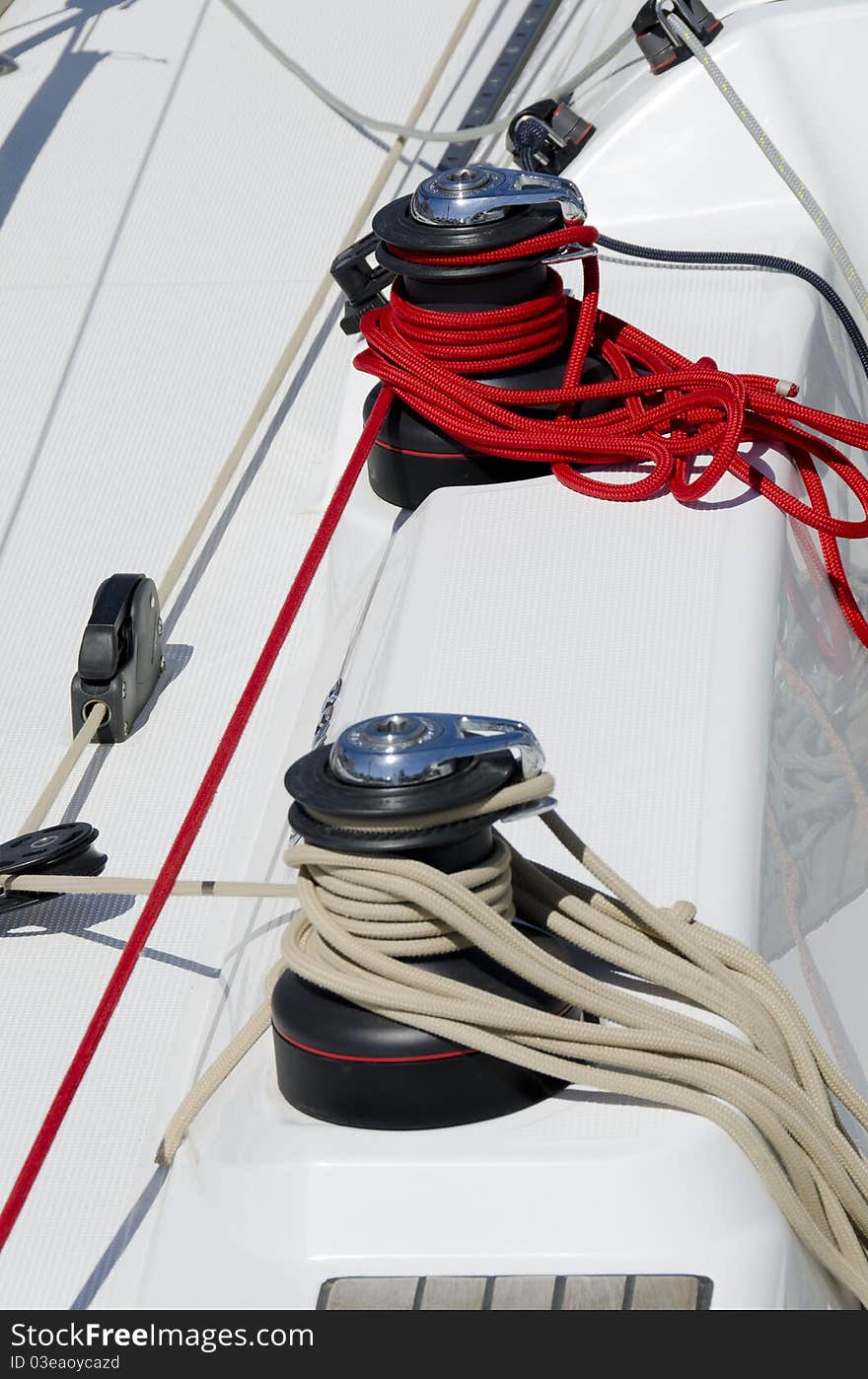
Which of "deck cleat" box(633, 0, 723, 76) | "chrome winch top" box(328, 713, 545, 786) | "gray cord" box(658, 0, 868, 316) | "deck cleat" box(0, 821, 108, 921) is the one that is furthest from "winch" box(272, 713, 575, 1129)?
"deck cleat" box(633, 0, 723, 76)

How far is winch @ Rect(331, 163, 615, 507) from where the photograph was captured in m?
1.42

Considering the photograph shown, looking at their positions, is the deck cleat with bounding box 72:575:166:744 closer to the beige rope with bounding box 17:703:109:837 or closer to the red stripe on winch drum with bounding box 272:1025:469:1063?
the beige rope with bounding box 17:703:109:837

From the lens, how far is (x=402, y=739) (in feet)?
2.94

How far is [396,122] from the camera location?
2.39 meters

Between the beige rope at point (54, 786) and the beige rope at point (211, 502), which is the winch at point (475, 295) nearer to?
the beige rope at point (211, 502)

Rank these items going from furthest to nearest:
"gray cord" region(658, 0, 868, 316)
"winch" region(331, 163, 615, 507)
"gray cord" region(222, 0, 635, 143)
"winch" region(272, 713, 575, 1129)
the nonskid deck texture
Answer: "gray cord" region(222, 0, 635, 143) → "gray cord" region(658, 0, 868, 316) → "winch" region(331, 163, 615, 507) → the nonskid deck texture → "winch" region(272, 713, 575, 1129)

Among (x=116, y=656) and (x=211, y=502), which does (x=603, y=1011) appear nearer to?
(x=116, y=656)

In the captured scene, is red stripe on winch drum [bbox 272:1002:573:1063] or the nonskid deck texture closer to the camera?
red stripe on winch drum [bbox 272:1002:573:1063]

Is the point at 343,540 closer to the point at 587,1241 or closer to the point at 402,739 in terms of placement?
the point at 402,739

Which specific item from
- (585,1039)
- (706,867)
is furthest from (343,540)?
(585,1039)

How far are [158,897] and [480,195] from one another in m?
0.71

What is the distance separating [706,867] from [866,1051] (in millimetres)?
212

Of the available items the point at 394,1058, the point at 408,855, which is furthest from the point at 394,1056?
the point at 408,855

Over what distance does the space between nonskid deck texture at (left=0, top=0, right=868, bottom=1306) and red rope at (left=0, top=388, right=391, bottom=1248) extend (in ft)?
0.28
